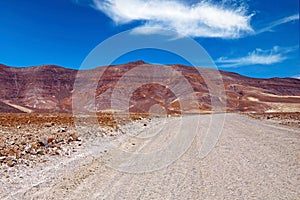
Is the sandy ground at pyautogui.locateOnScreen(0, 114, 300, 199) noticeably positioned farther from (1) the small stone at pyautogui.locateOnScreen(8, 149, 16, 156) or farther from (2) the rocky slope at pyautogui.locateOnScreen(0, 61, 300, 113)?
(2) the rocky slope at pyautogui.locateOnScreen(0, 61, 300, 113)

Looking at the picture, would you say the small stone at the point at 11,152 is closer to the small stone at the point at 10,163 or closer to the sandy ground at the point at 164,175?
the small stone at the point at 10,163

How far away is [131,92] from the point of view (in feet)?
427

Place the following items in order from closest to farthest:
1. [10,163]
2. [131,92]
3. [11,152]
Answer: [10,163], [11,152], [131,92]

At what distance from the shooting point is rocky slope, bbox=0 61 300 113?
11056cm

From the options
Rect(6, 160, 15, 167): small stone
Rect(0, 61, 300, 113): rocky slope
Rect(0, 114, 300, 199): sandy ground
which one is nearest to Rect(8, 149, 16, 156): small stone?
Rect(6, 160, 15, 167): small stone

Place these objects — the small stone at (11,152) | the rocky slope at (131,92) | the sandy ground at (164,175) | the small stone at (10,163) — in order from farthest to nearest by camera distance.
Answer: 1. the rocky slope at (131,92)
2. the small stone at (11,152)
3. the small stone at (10,163)
4. the sandy ground at (164,175)

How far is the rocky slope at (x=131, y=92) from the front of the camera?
111 metres

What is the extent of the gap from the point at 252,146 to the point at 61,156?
794cm

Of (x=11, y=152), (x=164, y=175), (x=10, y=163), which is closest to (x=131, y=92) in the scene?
(x=11, y=152)

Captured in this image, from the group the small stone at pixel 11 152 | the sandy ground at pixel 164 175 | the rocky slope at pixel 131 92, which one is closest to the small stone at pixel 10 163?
the sandy ground at pixel 164 175

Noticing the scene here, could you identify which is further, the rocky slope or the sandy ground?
the rocky slope

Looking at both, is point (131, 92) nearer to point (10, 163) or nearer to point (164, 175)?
point (10, 163)

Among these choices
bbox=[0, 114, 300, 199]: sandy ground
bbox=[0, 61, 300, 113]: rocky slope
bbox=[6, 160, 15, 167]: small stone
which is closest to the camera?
bbox=[0, 114, 300, 199]: sandy ground

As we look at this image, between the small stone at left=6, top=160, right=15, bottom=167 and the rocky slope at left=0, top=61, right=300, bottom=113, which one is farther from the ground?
the rocky slope at left=0, top=61, right=300, bottom=113
